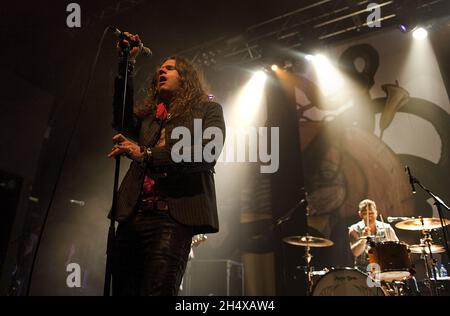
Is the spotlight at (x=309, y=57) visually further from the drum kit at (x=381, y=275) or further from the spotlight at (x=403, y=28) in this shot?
the drum kit at (x=381, y=275)

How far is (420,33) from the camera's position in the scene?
262 inches

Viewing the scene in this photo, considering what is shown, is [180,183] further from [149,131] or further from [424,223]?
[424,223]

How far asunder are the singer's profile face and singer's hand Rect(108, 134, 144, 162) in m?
0.55

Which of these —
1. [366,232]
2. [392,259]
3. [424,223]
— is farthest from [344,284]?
[424,223]

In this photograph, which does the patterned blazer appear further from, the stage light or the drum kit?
the stage light

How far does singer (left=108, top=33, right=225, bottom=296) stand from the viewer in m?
1.56

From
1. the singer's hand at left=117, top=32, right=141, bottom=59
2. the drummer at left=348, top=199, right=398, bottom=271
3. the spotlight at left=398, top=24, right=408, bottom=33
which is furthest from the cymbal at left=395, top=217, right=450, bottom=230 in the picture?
the singer's hand at left=117, top=32, right=141, bottom=59

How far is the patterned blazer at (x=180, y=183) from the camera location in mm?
1639

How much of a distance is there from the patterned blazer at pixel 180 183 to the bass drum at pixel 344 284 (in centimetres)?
324

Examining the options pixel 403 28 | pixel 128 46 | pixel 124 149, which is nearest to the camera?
pixel 124 149

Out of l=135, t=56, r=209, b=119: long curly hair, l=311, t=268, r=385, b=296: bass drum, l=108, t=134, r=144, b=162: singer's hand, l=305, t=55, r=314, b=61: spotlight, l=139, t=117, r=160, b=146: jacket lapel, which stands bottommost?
l=311, t=268, r=385, b=296: bass drum

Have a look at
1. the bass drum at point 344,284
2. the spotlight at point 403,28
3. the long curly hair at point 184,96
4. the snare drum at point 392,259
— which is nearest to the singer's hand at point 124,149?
the long curly hair at point 184,96

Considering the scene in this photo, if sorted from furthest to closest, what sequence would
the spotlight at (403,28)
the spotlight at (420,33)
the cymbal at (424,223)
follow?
the spotlight at (420,33)
the spotlight at (403,28)
the cymbal at (424,223)

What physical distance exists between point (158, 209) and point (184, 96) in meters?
0.72
